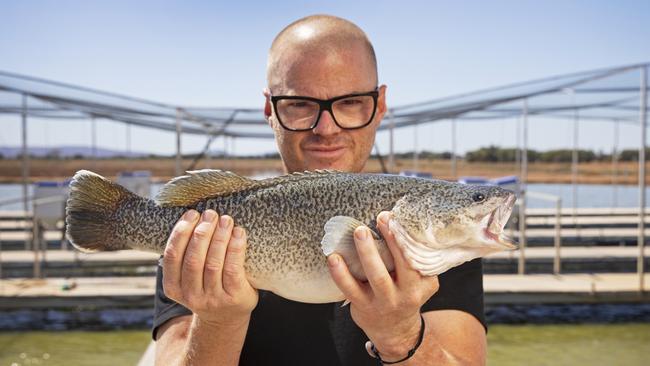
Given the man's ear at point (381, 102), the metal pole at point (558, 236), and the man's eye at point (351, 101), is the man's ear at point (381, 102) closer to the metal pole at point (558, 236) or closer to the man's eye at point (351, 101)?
the man's eye at point (351, 101)

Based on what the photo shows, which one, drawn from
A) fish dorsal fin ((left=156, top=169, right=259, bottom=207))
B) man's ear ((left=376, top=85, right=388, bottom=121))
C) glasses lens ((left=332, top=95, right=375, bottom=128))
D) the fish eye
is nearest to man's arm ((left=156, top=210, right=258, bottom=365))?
fish dorsal fin ((left=156, top=169, right=259, bottom=207))

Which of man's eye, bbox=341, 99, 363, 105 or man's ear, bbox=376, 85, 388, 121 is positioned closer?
man's eye, bbox=341, 99, 363, 105

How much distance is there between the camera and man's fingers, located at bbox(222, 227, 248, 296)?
6.43 feet

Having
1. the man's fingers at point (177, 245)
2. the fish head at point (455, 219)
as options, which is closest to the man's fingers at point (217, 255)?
the man's fingers at point (177, 245)

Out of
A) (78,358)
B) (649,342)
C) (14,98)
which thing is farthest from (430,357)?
(14,98)

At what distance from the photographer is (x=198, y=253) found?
1965mm

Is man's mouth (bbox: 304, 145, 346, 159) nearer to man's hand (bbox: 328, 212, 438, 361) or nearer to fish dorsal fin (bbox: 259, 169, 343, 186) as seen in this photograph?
fish dorsal fin (bbox: 259, 169, 343, 186)

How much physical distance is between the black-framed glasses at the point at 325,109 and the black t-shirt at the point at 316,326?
0.78 meters

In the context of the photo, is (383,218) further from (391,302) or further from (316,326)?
(316,326)

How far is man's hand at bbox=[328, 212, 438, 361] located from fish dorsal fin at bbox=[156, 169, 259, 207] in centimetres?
49

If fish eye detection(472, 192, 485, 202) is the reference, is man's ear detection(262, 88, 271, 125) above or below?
above

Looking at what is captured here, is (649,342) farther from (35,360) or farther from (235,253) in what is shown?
(35,360)

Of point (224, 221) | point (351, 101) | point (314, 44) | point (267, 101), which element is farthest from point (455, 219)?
point (267, 101)

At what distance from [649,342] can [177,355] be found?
786 cm
